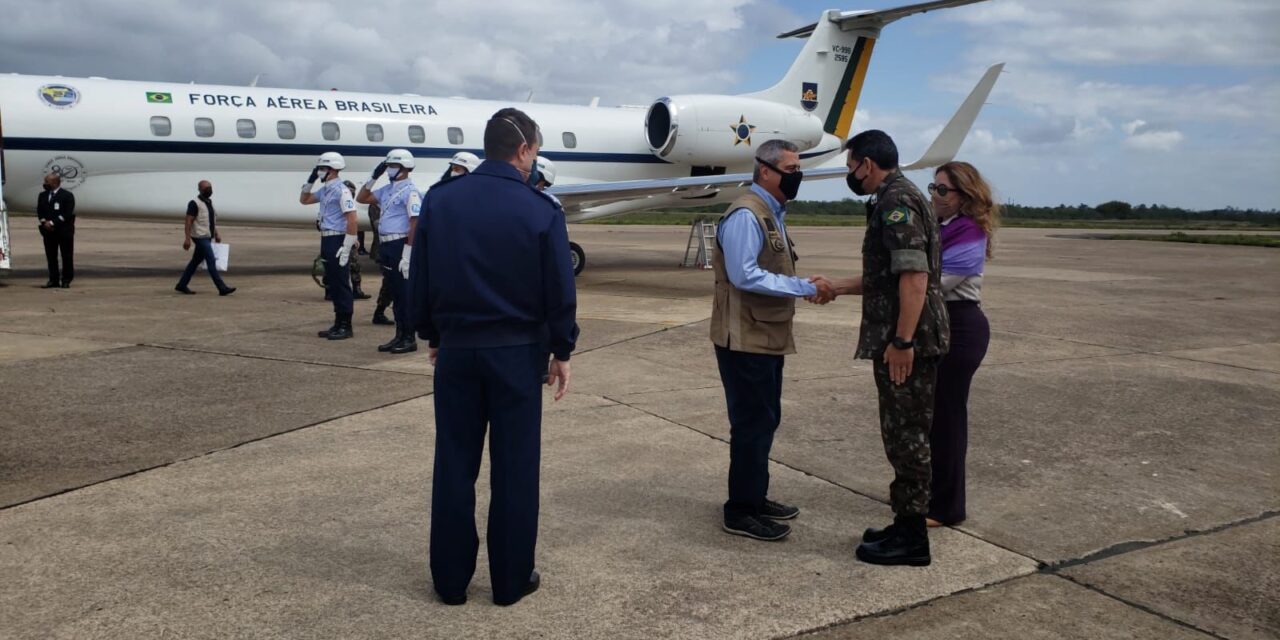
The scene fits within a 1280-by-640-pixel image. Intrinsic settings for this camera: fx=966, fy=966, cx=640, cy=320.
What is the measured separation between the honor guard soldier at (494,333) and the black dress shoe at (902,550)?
1.45 m

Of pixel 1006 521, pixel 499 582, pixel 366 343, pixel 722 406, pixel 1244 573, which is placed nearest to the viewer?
pixel 499 582

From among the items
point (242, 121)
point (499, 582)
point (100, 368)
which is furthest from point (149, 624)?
point (242, 121)

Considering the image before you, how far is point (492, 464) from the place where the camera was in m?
3.70

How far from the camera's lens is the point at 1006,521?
4.65 meters

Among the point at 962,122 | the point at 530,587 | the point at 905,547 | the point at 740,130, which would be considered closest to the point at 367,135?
the point at 740,130

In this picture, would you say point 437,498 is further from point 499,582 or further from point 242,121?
point 242,121

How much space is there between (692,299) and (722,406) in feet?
22.2

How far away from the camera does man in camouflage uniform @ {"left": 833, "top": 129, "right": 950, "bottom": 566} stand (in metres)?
3.99

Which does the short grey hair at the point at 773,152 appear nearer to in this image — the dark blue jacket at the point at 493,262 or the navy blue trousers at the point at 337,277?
the dark blue jacket at the point at 493,262

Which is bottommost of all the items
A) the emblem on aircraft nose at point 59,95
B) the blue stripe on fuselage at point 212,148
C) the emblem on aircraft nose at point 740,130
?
the blue stripe on fuselage at point 212,148

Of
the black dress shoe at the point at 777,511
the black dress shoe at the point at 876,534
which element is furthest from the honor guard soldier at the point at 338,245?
the black dress shoe at the point at 876,534

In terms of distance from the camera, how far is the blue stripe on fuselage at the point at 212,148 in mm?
13820

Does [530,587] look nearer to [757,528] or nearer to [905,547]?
[757,528]

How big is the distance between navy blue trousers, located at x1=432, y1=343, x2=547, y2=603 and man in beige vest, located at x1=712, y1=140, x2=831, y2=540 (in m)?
1.03
